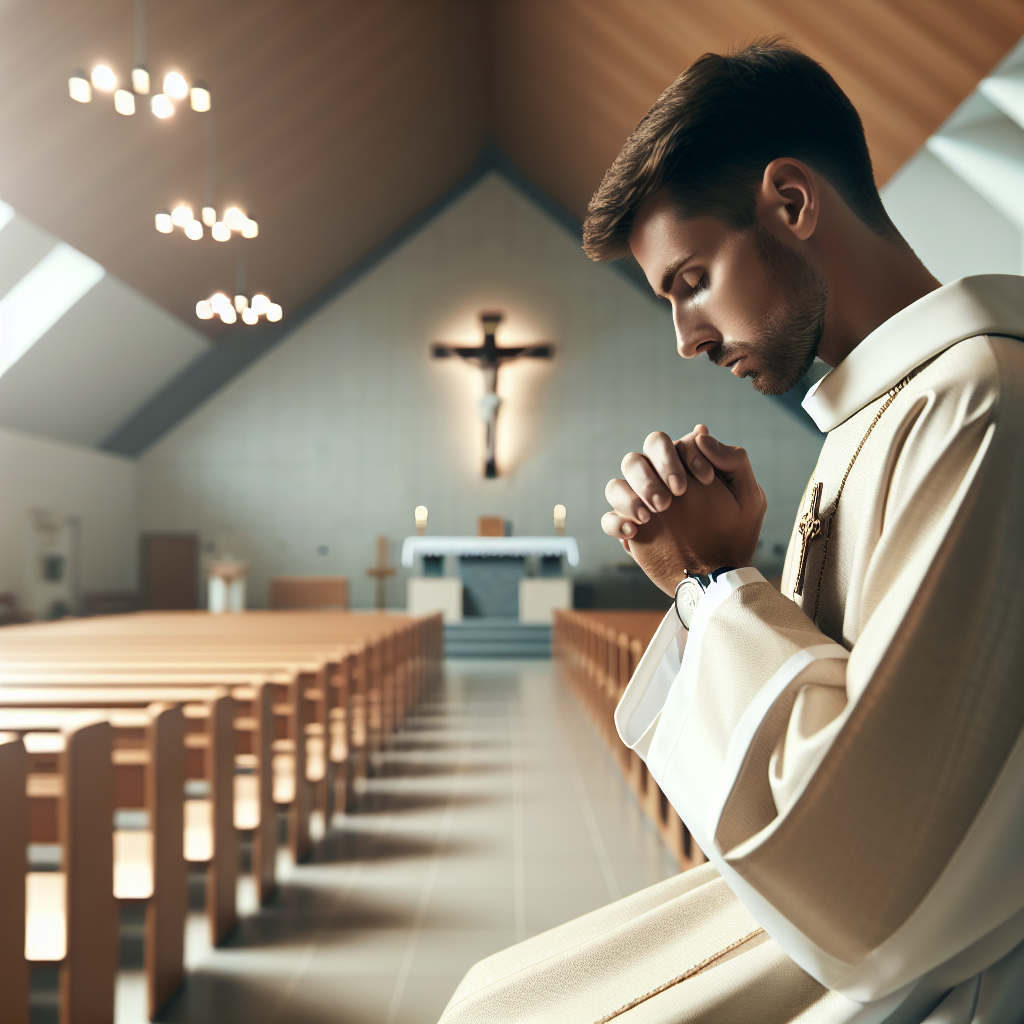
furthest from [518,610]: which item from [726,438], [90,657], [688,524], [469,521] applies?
[688,524]

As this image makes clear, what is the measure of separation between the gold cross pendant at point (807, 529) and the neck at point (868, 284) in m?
0.18

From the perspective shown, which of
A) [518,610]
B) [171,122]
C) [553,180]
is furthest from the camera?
[553,180]

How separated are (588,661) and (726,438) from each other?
304 inches

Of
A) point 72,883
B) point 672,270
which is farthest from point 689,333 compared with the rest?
point 72,883

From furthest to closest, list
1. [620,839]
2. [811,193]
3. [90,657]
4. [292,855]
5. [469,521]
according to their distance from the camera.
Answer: [469,521] < [90,657] < [620,839] < [292,855] < [811,193]

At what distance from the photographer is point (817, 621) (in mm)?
903

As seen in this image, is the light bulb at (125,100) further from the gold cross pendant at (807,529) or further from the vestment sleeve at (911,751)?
the vestment sleeve at (911,751)

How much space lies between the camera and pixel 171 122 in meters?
8.20

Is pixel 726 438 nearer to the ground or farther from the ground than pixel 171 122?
nearer to the ground

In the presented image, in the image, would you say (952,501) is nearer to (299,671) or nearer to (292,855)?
(299,671)

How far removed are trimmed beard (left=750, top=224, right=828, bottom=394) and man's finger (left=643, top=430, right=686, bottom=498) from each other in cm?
15

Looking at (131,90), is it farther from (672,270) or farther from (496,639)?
(496,639)

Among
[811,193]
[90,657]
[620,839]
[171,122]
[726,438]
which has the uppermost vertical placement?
[171,122]

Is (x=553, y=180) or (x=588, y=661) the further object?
(x=553, y=180)
